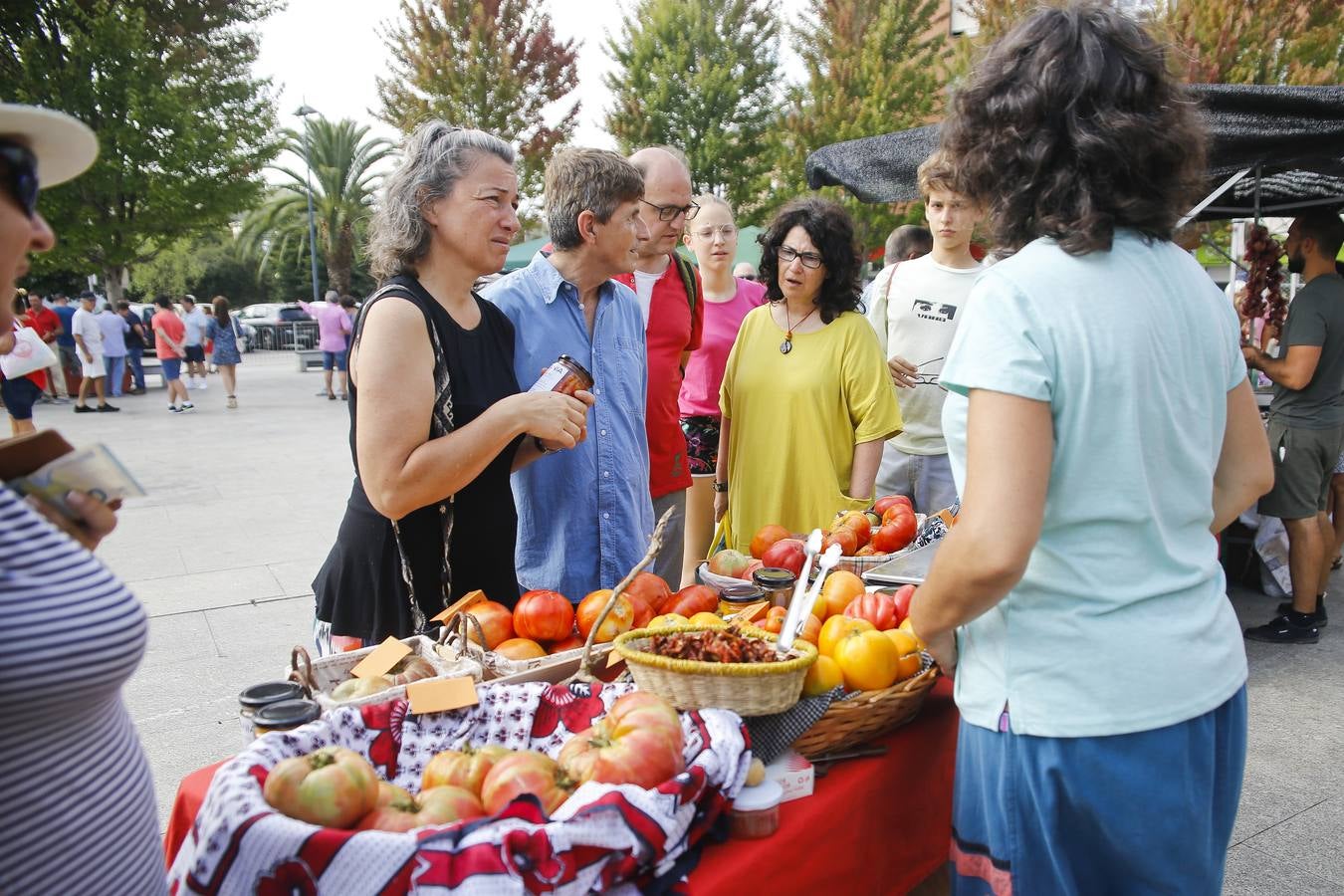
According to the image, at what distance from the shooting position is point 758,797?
1.41 metres

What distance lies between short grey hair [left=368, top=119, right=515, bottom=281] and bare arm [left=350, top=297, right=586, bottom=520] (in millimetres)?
248

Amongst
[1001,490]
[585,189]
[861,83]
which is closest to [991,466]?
[1001,490]

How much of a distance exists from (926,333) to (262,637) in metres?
3.76

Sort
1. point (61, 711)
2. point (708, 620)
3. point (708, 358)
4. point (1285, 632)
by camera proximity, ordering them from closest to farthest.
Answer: point (61, 711) → point (708, 620) → point (708, 358) → point (1285, 632)

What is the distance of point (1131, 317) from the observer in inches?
51.0

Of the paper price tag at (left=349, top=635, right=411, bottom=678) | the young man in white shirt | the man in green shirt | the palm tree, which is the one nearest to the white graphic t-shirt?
the young man in white shirt

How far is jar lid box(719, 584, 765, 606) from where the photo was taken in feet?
7.32

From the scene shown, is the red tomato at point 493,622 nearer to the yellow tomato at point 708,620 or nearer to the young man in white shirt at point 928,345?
the yellow tomato at point 708,620

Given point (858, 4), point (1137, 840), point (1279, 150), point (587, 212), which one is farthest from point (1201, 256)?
point (1137, 840)

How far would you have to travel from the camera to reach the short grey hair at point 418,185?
2266 millimetres

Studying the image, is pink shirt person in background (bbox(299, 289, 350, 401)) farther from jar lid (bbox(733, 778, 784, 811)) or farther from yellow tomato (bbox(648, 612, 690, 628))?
jar lid (bbox(733, 778, 784, 811))

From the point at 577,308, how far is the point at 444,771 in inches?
68.8

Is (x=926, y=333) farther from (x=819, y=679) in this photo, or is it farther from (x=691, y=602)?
(x=819, y=679)

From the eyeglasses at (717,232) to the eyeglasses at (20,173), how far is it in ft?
11.4
